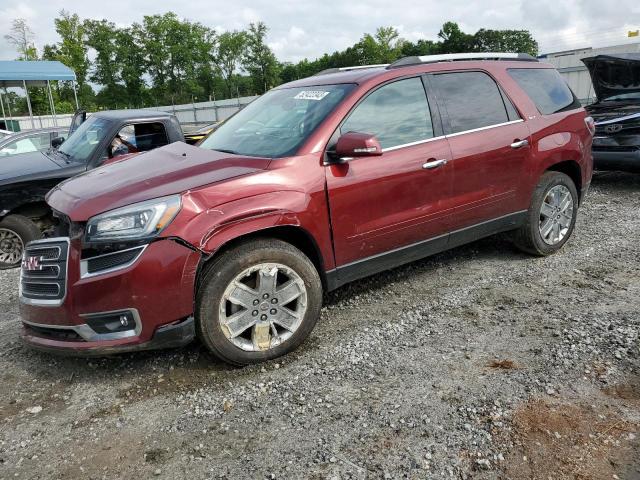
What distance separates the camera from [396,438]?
2.51 metres

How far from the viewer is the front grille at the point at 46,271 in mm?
3004

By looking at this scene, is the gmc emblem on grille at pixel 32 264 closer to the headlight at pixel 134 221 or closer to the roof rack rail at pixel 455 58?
the headlight at pixel 134 221

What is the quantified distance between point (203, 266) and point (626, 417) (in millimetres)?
2421

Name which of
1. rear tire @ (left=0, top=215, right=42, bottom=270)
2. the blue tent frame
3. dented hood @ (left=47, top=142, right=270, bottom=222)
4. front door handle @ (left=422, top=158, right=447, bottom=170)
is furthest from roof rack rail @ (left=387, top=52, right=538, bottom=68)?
the blue tent frame

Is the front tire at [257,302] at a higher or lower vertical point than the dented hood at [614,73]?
lower

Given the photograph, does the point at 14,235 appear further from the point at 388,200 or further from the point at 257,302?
the point at 388,200

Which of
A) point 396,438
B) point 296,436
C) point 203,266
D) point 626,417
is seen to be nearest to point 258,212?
point 203,266

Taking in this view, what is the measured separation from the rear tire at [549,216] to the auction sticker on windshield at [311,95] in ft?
7.35

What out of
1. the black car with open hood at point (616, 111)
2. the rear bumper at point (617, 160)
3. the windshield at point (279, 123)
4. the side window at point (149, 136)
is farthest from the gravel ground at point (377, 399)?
the black car with open hood at point (616, 111)

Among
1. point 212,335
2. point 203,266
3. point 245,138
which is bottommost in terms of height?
point 212,335

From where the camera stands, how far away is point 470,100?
168 inches

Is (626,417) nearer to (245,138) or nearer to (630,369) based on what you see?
(630,369)

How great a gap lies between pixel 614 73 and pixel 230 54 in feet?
262

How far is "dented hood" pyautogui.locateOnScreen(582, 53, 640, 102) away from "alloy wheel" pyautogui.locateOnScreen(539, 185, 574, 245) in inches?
177
